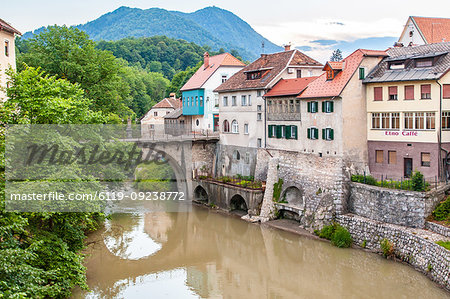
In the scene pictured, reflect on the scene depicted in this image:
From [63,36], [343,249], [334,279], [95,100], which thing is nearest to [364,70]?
[343,249]

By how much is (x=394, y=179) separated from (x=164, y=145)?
64.8 feet

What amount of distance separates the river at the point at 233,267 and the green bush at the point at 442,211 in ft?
10.7

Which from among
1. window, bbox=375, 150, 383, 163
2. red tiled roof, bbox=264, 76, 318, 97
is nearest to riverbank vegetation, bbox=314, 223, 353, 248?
window, bbox=375, 150, 383, 163

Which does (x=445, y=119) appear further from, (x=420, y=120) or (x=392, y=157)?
(x=392, y=157)

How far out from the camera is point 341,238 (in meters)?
28.2

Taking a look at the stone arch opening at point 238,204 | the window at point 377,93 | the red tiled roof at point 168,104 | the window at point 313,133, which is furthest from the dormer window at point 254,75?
the red tiled roof at point 168,104

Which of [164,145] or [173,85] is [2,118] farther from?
[173,85]

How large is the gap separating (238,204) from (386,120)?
13.6 meters

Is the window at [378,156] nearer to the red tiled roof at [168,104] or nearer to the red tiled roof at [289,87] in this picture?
the red tiled roof at [289,87]

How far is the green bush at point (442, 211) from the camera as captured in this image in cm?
2531

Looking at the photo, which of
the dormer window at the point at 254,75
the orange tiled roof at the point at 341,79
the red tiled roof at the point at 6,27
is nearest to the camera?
the red tiled roof at the point at 6,27

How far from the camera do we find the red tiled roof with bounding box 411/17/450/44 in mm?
41416

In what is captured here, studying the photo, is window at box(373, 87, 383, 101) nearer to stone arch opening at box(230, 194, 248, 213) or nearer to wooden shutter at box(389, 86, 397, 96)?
wooden shutter at box(389, 86, 397, 96)

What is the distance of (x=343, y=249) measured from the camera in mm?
27656
